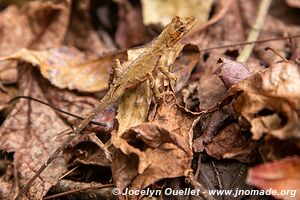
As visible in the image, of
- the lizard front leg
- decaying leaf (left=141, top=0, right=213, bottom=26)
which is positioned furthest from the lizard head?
decaying leaf (left=141, top=0, right=213, bottom=26)

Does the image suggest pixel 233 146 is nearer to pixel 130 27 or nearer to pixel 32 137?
pixel 32 137

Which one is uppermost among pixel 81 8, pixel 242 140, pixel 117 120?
pixel 81 8

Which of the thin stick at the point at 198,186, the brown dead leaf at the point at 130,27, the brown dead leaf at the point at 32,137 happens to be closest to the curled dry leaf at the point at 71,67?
the brown dead leaf at the point at 32,137

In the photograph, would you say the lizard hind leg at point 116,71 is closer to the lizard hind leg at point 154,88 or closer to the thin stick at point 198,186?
the lizard hind leg at point 154,88

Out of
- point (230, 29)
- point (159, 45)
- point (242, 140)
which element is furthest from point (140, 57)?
point (230, 29)

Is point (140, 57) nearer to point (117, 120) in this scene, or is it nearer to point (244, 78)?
point (117, 120)

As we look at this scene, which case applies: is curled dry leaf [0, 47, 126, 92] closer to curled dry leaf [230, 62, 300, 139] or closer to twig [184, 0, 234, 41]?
twig [184, 0, 234, 41]
